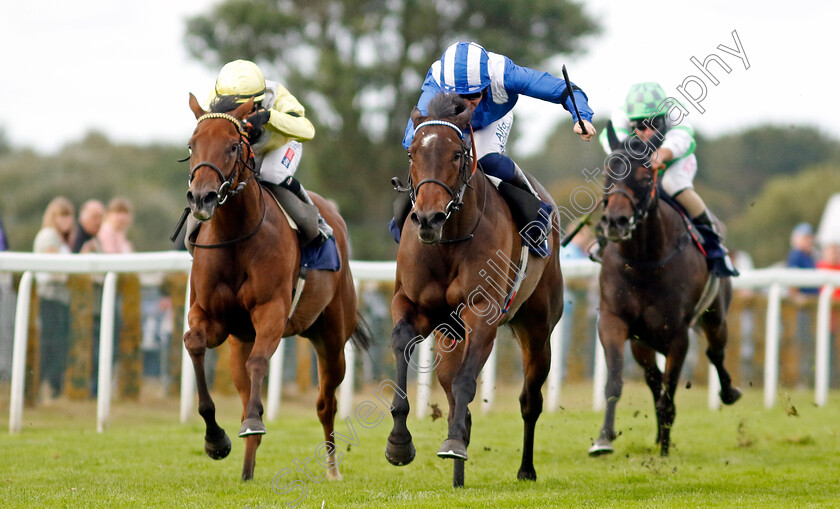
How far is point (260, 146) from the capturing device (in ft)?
20.8

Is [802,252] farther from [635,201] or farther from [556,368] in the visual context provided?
[635,201]

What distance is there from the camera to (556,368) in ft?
34.6

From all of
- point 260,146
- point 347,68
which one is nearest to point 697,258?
point 260,146

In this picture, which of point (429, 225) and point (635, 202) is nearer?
point (429, 225)

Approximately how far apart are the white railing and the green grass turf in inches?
9.1

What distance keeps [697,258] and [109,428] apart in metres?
4.64

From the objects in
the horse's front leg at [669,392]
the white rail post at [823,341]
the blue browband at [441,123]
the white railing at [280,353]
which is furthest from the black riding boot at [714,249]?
the white rail post at [823,341]

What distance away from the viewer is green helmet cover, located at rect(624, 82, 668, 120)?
25.9ft

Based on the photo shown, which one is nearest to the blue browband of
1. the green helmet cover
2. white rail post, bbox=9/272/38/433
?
the green helmet cover

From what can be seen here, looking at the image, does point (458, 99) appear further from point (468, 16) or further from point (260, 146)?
point (468, 16)

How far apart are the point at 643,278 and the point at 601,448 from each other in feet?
4.05

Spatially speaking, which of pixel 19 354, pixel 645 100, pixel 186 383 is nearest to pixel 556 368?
pixel 645 100

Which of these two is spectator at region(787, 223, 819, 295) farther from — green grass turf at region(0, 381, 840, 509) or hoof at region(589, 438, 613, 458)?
hoof at region(589, 438, 613, 458)

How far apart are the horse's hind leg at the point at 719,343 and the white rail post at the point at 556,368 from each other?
75.9 inches
